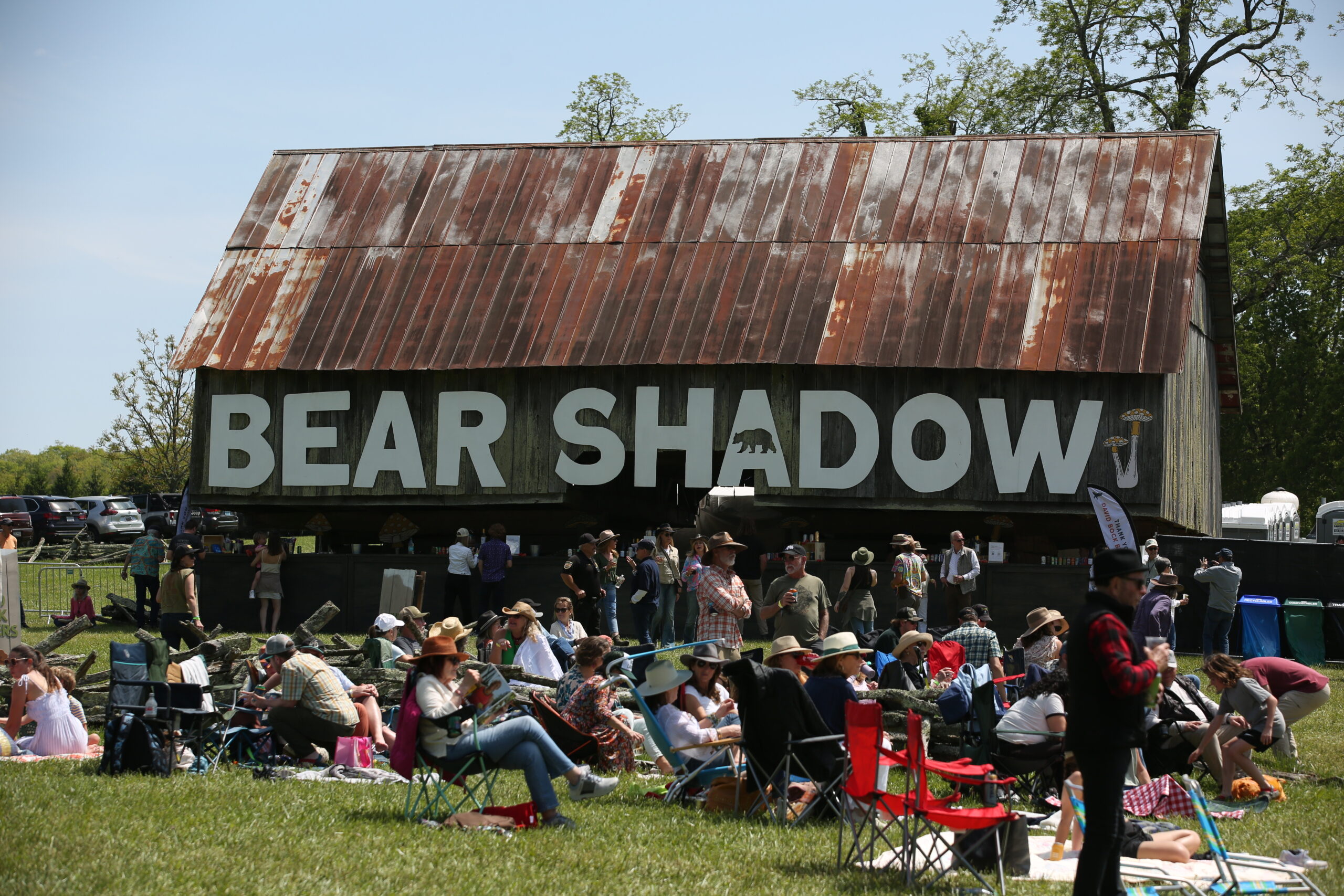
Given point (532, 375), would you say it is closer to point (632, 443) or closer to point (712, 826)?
point (632, 443)

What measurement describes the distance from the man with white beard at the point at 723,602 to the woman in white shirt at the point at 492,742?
4.25 meters

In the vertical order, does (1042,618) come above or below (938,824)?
above

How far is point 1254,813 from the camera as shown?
9.52 m

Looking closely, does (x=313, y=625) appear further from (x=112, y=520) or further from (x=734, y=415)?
(x=112, y=520)

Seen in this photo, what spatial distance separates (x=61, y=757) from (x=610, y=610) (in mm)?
8685

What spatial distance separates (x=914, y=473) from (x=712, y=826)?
1387 centimetres

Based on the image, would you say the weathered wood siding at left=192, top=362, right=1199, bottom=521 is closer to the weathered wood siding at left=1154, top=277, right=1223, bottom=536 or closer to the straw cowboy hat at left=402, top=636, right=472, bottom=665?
the weathered wood siding at left=1154, top=277, right=1223, bottom=536

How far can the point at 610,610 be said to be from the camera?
61.2ft

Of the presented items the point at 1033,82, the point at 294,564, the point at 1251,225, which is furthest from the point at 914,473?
the point at 1251,225

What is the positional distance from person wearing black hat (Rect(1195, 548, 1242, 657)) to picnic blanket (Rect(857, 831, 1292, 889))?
33.9 ft

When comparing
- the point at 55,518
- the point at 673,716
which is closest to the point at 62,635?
the point at 673,716

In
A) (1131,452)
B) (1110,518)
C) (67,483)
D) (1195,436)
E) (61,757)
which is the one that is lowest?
(61,757)

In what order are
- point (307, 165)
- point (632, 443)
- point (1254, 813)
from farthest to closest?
point (307, 165) < point (632, 443) < point (1254, 813)

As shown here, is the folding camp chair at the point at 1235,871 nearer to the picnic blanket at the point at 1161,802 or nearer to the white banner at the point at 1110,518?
the picnic blanket at the point at 1161,802
